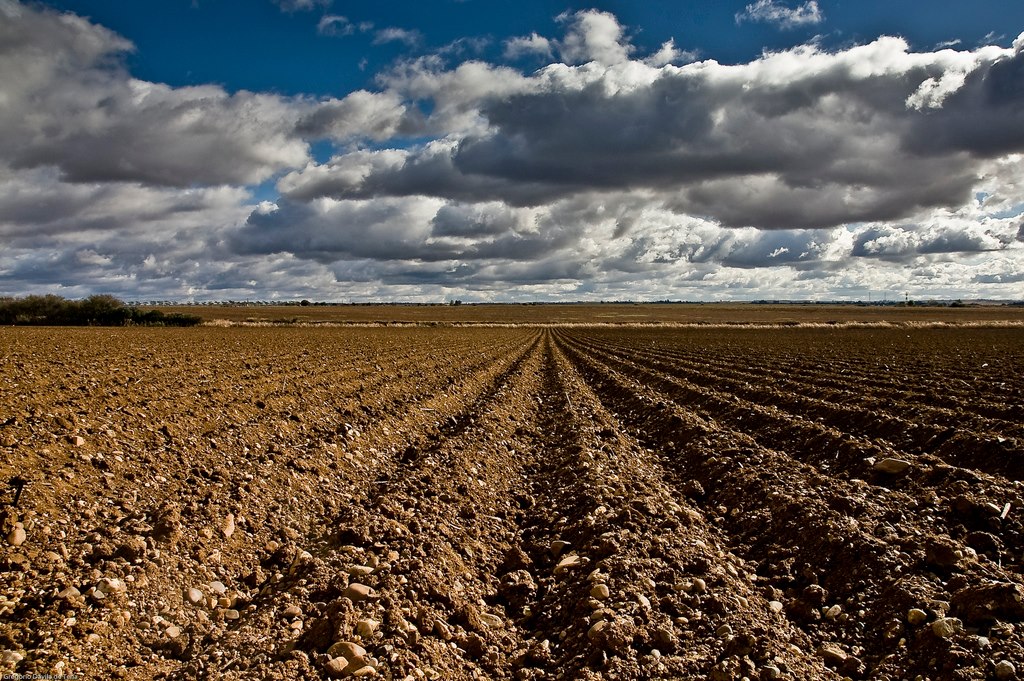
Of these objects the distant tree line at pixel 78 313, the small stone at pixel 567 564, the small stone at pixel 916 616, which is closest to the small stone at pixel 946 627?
the small stone at pixel 916 616

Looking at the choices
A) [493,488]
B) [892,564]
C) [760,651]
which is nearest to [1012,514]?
[892,564]

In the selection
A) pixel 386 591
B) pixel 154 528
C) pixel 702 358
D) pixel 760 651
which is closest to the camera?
pixel 760 651

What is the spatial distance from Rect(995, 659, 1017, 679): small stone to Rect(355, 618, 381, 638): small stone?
4.42 metres

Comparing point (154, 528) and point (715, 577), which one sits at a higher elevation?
point (154, 528)

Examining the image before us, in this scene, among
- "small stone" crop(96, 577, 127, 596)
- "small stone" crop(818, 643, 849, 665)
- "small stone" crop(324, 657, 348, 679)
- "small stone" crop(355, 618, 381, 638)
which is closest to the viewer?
"small stone" crop(324, 657, 348, 679)

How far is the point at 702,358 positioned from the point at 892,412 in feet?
69.7

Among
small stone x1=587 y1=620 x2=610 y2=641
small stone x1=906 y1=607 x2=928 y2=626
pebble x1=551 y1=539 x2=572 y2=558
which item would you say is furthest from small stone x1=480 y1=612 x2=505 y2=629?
small stone x1=906 y1=607 x2=928 y2=626

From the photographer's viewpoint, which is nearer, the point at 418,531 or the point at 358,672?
the point at 358,672

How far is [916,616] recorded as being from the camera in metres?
5.03

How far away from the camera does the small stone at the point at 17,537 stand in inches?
231

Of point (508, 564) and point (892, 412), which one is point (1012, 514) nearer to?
point (508, 564)

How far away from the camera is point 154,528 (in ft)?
21.8

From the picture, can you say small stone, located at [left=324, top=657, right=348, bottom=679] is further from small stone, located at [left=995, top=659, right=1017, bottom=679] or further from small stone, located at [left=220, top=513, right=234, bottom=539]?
small stone, located at [left=995, top=659, right=1017, bottom=679]

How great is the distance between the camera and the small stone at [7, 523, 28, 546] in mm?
5863
